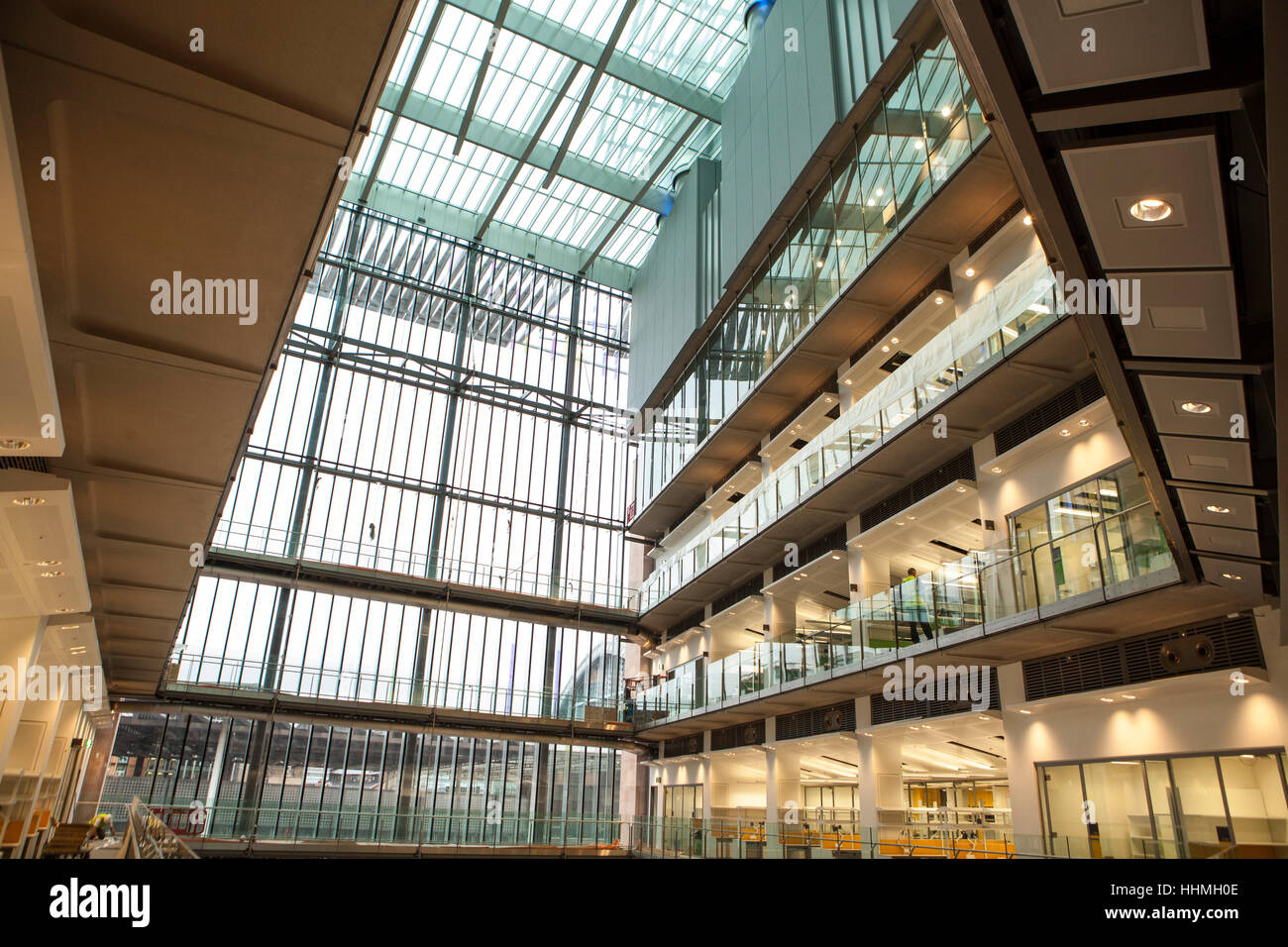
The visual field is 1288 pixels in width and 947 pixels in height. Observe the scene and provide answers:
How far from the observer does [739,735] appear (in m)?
26.6

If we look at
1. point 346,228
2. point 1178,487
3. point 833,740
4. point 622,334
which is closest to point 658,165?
point 622,334

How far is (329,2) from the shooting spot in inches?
147

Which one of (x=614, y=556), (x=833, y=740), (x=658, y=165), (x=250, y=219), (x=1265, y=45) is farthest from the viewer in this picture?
(x=614, y=556)

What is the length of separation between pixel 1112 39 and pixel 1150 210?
133cm

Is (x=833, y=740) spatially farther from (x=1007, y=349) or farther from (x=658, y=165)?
(x=658, y=165)

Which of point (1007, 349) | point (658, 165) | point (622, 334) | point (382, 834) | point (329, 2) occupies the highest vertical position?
point (658, 165)

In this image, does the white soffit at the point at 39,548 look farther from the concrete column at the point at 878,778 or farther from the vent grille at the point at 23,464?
the concrete column at the point at 878,778

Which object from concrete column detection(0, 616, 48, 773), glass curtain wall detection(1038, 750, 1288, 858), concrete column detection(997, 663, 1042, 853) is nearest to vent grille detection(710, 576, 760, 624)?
concrete column detection(997, 663, 1042, 853)

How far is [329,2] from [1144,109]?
12.2 feet

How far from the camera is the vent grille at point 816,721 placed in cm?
2027

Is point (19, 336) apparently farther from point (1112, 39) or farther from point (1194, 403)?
point (1194, 403)

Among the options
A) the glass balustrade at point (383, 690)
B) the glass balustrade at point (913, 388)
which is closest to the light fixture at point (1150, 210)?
the glass balustrade at point (913, 388)

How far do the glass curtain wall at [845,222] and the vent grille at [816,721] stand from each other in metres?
9.76

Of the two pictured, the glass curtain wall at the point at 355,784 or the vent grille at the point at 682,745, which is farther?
the vent grille at the point at 682,745
